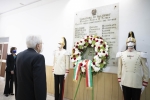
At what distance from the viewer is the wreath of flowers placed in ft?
8.78

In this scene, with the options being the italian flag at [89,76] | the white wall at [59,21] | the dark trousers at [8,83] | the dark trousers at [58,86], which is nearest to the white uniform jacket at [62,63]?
the dark trousers at [58,86]

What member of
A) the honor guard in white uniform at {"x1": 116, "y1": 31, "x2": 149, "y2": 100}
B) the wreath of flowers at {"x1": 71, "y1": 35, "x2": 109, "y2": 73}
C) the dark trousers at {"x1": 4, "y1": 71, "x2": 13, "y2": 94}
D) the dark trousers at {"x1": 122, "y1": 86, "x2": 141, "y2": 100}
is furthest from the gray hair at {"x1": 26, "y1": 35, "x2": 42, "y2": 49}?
the dark trousers at {"x1": 4, "y1": 71, "x2": 13, "y2": 94}

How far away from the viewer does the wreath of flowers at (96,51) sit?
8.78 feet

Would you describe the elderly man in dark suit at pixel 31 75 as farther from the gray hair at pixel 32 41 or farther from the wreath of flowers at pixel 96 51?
the wreath of flowers at pixel 96 51

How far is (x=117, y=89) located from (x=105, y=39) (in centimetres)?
117

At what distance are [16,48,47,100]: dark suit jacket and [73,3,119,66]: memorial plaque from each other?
75.4 inches

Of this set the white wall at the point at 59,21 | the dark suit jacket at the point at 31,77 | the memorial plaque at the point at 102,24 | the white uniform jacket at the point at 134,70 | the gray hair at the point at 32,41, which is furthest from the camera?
the memorial plaque at the point at 102,24

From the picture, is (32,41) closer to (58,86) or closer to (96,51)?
(96,51)

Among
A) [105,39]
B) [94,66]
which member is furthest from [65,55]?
[105,39]

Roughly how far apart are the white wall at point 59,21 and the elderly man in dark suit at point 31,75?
1983mm

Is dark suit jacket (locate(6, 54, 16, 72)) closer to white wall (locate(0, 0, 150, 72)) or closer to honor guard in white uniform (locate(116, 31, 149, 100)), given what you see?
white wall (locate(0, 0, 150, 72))

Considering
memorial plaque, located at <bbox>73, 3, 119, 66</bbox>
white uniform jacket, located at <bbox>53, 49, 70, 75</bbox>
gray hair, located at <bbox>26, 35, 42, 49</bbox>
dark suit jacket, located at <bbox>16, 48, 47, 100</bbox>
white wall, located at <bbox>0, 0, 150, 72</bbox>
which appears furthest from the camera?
white uniform jacket, located at <bbox>53, 49, 70, 75</bbox>

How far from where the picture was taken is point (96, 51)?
2.76m

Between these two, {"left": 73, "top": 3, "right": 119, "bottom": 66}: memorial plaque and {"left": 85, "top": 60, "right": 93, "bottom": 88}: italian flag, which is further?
{"left": 73, "top": 3, "right": 119, "bottom": 66}: memorial plaque
